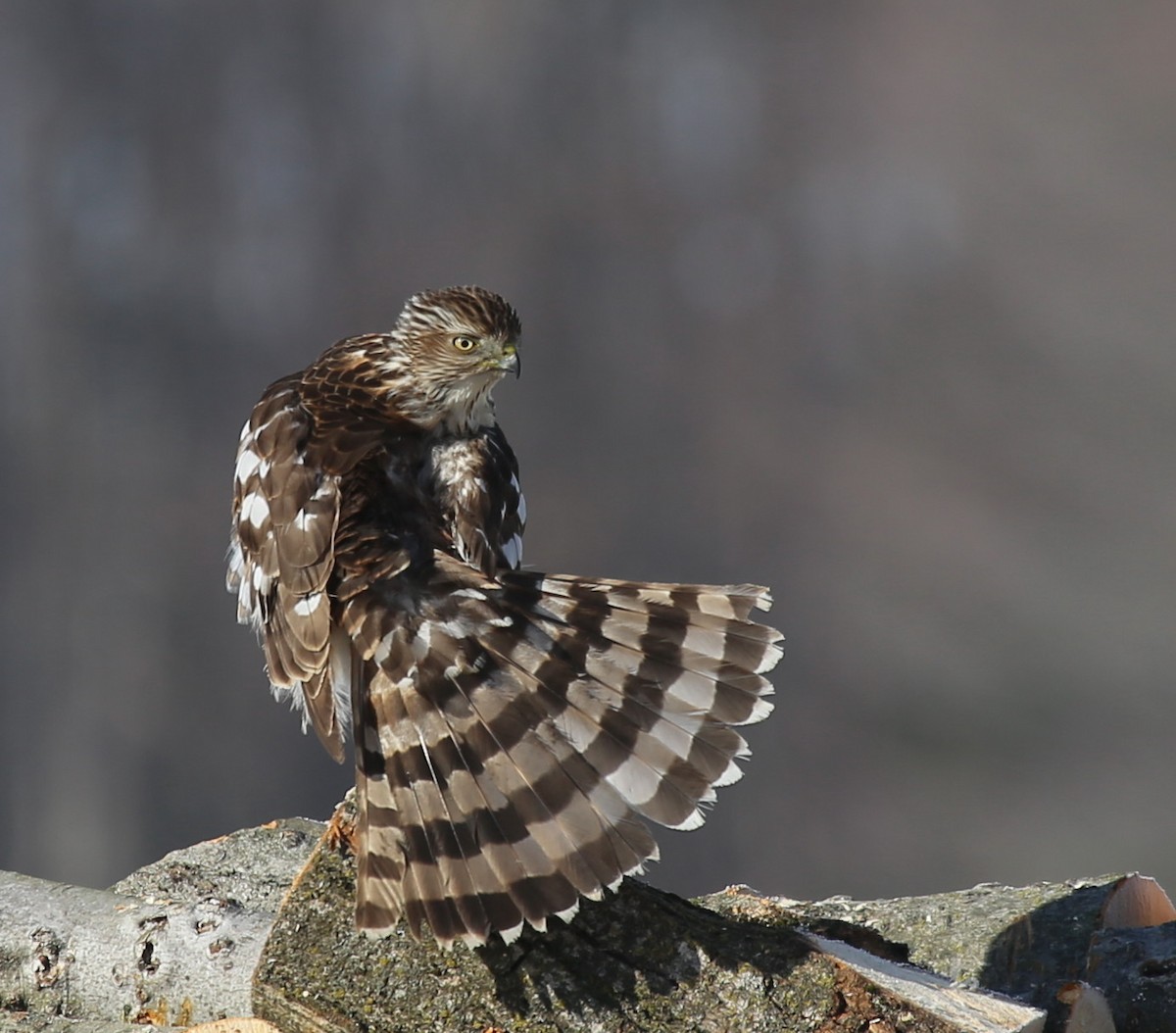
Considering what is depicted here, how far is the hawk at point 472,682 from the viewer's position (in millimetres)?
2371

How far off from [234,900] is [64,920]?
381 millimetres

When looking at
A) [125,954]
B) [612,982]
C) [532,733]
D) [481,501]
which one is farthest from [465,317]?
[612,982]

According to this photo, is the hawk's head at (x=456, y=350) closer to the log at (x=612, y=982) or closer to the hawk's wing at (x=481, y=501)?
the hawk's wing at (x=481, y=501)

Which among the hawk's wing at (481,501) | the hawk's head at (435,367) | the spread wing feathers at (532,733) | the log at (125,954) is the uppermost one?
the hawk's head at (435,367)

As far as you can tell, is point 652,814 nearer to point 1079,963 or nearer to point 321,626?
point 321,626

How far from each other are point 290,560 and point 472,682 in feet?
1.91

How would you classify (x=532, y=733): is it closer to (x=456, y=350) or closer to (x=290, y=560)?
(x=290, y=560)

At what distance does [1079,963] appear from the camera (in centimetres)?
294

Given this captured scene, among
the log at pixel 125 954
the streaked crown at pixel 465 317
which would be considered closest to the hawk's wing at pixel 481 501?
the streaked crown at pixel 465 317

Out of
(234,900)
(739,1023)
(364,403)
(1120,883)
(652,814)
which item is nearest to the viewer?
(739,1023)

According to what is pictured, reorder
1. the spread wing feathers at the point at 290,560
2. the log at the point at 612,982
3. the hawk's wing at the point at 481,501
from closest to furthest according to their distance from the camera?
the log at the point at 612,982
the spread wing feathers at the point at 290,560
the hawk's wing at the point at 481,501

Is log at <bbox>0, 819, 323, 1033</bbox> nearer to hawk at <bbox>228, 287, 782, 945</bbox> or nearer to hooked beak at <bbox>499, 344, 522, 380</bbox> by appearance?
hawk at <bbox>228, 287, 782, 945</bbox>

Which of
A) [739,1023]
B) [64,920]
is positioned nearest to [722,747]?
[739,1023]

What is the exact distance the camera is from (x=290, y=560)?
114 inches
